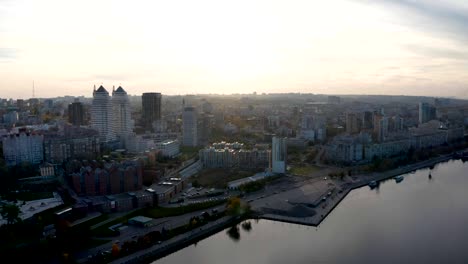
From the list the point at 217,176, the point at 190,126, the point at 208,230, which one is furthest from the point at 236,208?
the point at 190,126

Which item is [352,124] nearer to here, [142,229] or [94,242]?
[142,229]

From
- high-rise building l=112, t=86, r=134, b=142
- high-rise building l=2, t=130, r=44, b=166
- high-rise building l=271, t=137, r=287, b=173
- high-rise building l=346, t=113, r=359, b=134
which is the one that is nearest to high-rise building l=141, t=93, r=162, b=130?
high-rise building l=112, t=86, r=134, b=142

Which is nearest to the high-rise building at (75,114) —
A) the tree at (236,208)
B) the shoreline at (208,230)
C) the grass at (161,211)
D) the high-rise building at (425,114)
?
the grass at (161,211)

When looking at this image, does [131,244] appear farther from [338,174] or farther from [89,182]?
[338,174]

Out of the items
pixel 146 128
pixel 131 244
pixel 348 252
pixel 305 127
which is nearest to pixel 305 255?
pixel 348 252

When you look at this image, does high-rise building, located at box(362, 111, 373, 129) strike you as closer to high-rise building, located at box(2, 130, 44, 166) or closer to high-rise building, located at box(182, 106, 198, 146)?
high-rise building, located at box(182, 106, 198, 146)
